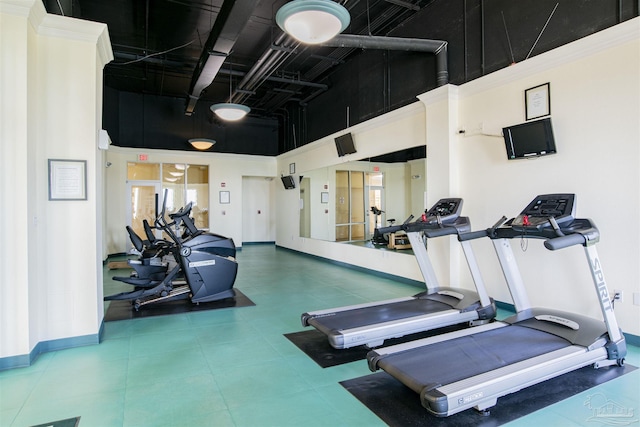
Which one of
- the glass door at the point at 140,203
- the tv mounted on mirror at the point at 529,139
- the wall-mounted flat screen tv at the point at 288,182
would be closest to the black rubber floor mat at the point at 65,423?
the tv mounted on mirror at the point at 529,139

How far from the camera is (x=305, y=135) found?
1003 centimetres

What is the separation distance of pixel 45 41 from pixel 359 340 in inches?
162

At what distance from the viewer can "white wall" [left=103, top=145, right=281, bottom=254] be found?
30.9ft

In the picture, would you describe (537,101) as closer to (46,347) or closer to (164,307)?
(164,307)

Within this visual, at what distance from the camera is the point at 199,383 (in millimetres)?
2807

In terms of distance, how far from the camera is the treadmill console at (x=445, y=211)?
14.5ft

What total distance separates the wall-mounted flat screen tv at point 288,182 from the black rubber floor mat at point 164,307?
17.9 feet

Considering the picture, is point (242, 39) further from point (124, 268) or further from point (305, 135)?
point (124, 268)

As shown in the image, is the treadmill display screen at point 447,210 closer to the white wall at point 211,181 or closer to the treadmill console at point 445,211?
the treadmill console at point 445,211

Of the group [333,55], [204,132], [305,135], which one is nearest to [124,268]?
[204,132]

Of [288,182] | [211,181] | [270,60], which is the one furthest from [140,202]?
[270,60]

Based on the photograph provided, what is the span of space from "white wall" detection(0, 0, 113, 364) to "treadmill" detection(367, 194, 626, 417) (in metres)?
2.94

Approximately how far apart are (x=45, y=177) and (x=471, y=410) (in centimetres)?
410

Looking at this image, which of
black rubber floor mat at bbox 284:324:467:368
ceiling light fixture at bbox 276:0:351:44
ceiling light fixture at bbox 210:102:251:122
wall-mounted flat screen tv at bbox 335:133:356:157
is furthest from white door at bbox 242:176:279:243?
ceiling light fixture at bbox 276:0:351:44
